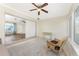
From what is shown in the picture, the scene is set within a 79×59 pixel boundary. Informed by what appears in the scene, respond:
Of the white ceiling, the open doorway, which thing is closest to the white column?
the open doorway

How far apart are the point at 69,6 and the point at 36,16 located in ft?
2.07

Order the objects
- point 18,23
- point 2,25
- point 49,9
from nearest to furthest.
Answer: point 2,25 < point 49,9 < point 18,23

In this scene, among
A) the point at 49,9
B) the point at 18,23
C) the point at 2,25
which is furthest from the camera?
the point at 18,23

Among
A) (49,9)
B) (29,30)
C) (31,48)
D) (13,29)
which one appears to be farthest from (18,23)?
(49,9)

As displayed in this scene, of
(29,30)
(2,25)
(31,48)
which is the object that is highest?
(2,25)

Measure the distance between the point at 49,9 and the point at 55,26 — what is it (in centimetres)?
34

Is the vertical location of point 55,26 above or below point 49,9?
below

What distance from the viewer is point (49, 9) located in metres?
2.20

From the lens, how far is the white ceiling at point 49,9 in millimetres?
2100

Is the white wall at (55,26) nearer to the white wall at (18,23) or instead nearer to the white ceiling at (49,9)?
the white ceiling at (49,9)

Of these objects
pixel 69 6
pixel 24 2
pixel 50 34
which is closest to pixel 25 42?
pixel 50 34

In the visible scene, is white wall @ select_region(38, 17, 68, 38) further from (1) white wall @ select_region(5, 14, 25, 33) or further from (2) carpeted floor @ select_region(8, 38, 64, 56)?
(1) white wall @ select_region(5, 14, 25, 33)

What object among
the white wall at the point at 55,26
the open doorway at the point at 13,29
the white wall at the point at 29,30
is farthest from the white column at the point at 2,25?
the white wall at the point at 55,26

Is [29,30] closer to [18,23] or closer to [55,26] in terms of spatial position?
[18,23]
